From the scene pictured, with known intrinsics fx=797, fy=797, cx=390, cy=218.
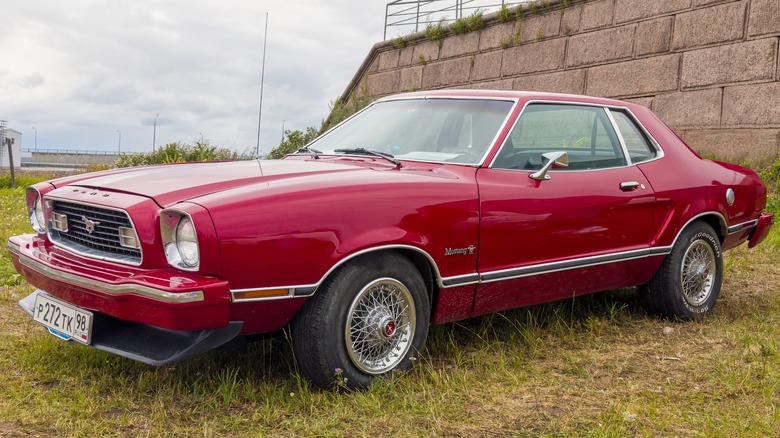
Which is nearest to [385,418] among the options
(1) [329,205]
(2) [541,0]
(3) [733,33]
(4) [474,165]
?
(1) [329,205]

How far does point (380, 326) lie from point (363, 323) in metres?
0.09

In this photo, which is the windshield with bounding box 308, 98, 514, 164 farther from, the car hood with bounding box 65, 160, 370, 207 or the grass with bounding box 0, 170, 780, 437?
the grass with bounding box 0, 170, 780, 437

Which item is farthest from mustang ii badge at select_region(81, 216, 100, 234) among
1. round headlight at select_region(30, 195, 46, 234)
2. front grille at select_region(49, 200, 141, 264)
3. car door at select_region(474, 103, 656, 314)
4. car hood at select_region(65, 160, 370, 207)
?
car door at select_region(474, 103, 656, 314)

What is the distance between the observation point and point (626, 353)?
4.54 meters

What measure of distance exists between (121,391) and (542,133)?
A: 273 centimetres

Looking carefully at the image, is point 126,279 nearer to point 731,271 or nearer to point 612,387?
point 612,387

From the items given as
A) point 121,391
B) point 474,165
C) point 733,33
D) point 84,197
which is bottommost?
point 121,391

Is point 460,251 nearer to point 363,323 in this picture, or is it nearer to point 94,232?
point 363,323

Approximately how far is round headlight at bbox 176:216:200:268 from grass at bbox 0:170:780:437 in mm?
698

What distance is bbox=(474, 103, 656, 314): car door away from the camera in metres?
4.13

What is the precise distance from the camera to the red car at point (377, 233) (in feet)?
10.7

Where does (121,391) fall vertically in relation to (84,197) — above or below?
below

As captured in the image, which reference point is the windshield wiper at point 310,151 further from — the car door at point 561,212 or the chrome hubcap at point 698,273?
the chrome hubcap at point 698,273

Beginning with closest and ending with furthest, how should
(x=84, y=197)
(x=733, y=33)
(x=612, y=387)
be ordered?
(x=84, y=197), (x=612, y=387), (x=733, y=33)
